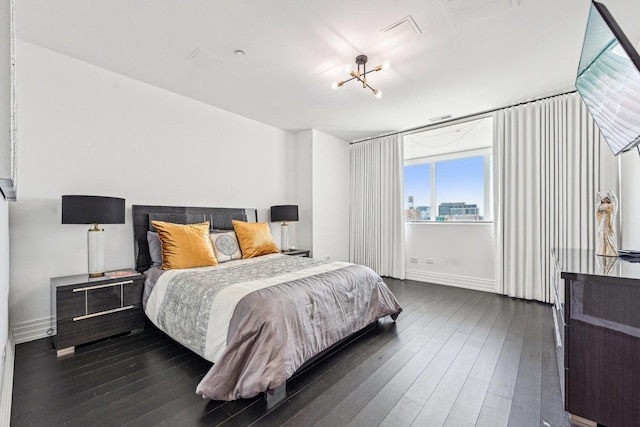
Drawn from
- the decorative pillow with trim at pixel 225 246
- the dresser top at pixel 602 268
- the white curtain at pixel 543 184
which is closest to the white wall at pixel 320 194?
the decorative pillow with trim at pixel 225 246

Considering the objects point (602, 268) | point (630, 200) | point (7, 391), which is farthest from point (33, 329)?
point (630, 200)

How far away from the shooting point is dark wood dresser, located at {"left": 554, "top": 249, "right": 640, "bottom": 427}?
4.25 feet

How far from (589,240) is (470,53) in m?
2.54

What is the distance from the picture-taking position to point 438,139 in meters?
4.71

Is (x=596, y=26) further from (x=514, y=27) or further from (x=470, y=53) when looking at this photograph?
(x=470, y=53)

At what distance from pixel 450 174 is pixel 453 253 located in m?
1.33

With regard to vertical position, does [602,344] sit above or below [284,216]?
below

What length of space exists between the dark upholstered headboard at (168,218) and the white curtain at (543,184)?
374 cm

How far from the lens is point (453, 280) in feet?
14.3

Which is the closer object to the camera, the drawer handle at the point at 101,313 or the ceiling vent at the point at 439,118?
the drawer handle at the point at 101,313

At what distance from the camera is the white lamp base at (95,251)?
2.50 m

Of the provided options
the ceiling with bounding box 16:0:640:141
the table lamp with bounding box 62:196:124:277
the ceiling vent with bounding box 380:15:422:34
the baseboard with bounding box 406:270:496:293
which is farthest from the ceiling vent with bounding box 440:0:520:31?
the baseboard with bounding box 406:270:496:293

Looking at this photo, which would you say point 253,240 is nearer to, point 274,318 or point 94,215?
point 94,215

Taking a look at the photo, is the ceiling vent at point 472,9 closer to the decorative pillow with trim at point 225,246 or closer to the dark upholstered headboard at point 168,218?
the decorative pillow with trim at point 225,246
